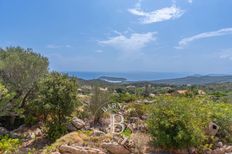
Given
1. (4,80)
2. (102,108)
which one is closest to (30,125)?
(4,80)

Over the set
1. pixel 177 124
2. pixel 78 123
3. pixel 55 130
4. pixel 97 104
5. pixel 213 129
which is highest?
pixel 97 104

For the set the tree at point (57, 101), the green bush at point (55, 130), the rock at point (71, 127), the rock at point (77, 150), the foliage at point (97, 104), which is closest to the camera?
the rock at point (77, 150)

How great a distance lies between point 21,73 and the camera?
1767 cm

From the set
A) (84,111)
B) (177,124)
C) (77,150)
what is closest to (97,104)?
(84,111)

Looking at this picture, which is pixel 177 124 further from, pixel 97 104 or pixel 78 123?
pixel 97 104

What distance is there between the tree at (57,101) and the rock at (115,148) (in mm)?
3489

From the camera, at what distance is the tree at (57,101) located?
1361cm

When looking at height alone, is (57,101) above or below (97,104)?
above

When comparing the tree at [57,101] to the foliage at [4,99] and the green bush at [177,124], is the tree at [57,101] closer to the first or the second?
the foliage at [4,99]

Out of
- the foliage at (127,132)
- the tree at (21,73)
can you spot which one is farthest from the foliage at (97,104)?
the tree at (21,73)

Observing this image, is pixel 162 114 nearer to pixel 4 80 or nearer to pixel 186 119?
pixel 186 119

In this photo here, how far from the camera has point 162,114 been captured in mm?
10648

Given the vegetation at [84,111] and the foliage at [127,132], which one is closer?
the vegetation at [84,111]

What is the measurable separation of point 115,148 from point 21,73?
29.6 feet
